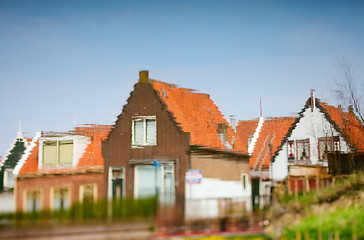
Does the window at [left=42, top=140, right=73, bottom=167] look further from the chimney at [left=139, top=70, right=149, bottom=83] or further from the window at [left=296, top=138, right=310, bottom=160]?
the window at [left=296, top=138, right=310, bottom=160]

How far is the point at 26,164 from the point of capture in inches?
1380

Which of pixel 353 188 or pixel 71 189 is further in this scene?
pixel 71 189

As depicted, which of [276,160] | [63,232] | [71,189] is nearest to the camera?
[63,232]

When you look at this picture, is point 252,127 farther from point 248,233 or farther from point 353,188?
point 248,233

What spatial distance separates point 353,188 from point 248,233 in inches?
304

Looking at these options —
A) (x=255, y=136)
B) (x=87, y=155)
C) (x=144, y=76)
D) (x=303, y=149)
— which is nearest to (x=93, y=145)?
(x=87, y=155)

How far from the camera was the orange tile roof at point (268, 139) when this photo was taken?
122 ft

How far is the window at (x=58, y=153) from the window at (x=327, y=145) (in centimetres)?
1916

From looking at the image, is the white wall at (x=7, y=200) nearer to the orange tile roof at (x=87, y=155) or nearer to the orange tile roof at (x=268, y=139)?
the orange tile roof at (x=87, y=155)

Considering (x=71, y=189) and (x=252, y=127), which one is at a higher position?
(x=252, y=127)

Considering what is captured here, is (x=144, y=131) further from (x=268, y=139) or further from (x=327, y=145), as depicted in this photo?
(x=327, y=145)

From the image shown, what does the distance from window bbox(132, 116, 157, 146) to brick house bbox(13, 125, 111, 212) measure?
3253 mm

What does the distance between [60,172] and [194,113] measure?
9.81 m

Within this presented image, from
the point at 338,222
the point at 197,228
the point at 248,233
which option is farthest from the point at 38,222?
the point at 338,222
